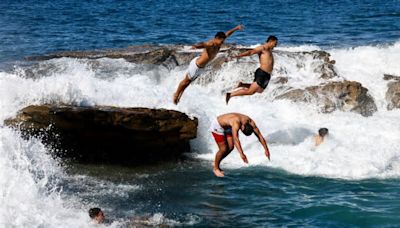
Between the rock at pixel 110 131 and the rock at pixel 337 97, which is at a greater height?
the rock at pixel 337 97

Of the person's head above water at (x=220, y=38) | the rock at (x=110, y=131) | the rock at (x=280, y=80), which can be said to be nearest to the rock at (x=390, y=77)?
the rock at (x=280, y=80)

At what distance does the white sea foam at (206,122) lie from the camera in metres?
13.6

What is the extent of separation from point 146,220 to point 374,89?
12.1 meters

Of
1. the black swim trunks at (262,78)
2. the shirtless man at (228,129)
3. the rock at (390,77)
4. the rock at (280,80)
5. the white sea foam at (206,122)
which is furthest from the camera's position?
the rock at (390,77)

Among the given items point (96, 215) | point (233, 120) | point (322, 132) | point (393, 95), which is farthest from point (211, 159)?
point (393, 95)

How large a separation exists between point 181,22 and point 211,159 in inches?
972

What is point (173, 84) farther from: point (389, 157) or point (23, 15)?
point (23, 15)

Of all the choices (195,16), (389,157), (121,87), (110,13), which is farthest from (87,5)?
(389,157)

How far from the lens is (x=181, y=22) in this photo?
134ft

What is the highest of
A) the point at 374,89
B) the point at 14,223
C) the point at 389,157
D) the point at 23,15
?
the point at 23,15

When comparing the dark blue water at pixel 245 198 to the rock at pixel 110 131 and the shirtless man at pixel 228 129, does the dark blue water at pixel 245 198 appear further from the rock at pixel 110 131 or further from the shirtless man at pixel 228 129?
the shirtless man at pixel 228 129

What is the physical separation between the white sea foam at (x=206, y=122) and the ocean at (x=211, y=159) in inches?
1.5

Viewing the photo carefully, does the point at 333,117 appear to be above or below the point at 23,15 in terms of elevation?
below

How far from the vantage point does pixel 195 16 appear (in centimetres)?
4431
